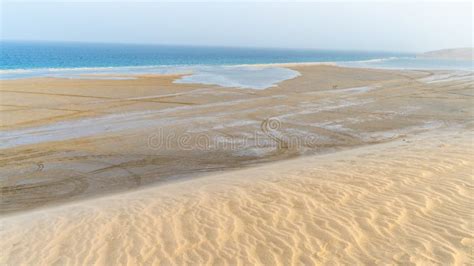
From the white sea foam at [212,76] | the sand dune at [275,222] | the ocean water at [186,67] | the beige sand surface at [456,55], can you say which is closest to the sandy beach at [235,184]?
the sand dune at [275,222]

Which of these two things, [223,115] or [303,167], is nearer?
[303,167]

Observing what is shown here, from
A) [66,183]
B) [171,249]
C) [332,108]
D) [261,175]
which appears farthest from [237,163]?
[332,108]

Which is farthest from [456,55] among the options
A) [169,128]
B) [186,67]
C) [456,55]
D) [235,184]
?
[235,184]

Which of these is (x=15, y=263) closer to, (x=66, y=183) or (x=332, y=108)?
(x=66, y=183)

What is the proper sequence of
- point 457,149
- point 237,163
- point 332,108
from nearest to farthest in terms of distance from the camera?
point 457,149 < point 237,163 < point 332,108

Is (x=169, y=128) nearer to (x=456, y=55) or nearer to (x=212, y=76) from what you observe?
(x=212, y=76)

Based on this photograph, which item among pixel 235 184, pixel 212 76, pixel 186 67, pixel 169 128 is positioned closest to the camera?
pixel 235 184

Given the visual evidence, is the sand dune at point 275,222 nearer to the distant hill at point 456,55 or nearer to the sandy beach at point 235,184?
the sandy beach at point 235,184

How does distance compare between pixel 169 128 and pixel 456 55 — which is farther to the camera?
pixel 456 55
